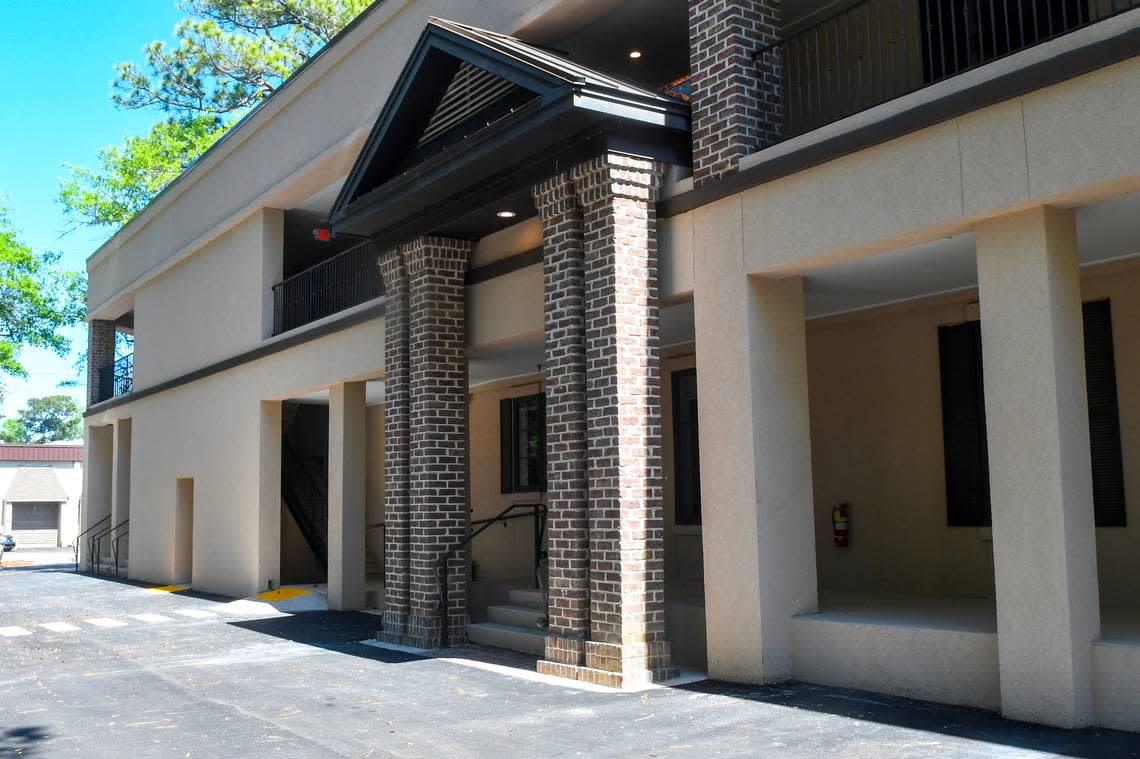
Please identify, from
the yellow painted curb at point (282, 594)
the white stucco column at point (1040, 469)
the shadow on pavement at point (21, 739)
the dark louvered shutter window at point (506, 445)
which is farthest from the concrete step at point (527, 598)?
the white stucco column at point (1040, 469)

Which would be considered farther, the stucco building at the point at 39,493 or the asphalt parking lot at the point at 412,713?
the stucco building at the point at 39,493

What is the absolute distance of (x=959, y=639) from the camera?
26.2ft

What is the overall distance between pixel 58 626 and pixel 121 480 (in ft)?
38.9

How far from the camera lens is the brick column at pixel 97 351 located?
99.0 feet

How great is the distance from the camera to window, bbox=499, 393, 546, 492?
1706 centimetres

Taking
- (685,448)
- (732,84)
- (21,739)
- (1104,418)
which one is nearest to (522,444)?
(685,448)

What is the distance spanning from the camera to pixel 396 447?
1319 cm

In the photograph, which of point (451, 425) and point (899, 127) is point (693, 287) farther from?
point (451, 425)

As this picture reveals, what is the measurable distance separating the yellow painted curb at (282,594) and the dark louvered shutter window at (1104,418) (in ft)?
41.1

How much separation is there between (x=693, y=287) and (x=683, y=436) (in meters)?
4.58

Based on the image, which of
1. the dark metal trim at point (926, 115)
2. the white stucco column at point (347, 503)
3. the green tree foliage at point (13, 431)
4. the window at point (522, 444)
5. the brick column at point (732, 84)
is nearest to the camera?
the dark metal trim at point (926, 115)

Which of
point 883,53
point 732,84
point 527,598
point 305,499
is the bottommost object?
point 527,598

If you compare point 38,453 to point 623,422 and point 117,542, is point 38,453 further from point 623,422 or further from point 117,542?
point 623,422

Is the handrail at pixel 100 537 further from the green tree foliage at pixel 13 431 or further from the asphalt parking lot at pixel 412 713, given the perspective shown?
the green tree foliage at pixel 13 431
